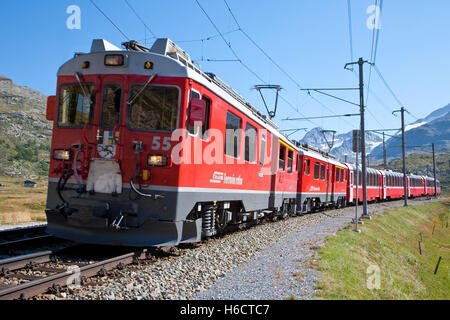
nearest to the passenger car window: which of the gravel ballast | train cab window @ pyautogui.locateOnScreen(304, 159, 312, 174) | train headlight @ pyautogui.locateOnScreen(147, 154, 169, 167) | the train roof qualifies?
train cab window @ pyautogui.locateOnScreen(304, 159, 312, 174)

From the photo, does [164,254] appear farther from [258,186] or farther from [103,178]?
[258,186]

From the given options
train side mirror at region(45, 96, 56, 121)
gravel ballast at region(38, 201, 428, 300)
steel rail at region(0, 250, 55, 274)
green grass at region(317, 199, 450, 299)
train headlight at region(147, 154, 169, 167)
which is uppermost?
train side mirror at region(45, 96, 56, 121)

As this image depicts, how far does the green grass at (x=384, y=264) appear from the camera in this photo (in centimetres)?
633

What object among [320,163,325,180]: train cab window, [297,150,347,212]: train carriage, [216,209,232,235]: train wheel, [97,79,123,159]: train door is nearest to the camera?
[97,79,123,159]: train door

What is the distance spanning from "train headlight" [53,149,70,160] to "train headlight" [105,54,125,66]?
172 centimetres

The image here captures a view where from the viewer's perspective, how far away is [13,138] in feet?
431

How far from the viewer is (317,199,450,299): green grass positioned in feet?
20.8

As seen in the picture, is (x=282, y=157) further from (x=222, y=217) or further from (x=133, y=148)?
(x=133, y=148)

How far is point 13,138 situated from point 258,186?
461ft

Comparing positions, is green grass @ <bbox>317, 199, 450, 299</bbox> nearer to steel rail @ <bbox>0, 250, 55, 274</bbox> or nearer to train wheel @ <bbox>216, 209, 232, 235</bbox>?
train wheel @ <bbox>216, 209, 232, 235</bbox>

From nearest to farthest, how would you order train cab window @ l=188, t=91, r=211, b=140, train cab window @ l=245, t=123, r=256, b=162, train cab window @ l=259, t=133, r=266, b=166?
1. train cab window @ l=188, t=91, r=211, b=140
2. train cab window @ l=245, t=123, r=256, b=162
3. train cab window @ l=259, t=133, r=266, b=166

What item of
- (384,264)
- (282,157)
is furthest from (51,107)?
(384,264)

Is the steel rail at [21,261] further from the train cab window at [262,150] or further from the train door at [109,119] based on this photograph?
the train cab window at [262,150]
